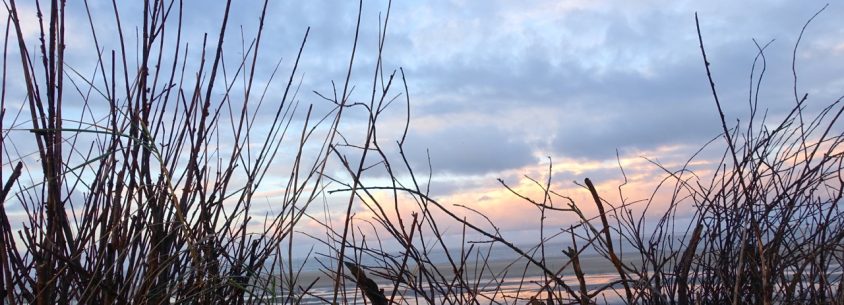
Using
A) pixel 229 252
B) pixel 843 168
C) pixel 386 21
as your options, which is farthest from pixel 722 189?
pixel 229 252

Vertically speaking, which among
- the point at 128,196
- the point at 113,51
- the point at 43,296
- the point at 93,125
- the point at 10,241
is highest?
the point at 113,51

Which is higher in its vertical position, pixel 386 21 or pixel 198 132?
pixel 386 21

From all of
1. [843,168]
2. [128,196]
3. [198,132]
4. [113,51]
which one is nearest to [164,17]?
[113,51]

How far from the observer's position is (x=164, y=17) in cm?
186

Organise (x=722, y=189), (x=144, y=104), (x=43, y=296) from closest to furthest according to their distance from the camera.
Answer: (x=43, y=296), (x=144, y=104), (x=722, y=189)

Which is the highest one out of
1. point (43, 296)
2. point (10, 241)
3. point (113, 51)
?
point (113, 51)

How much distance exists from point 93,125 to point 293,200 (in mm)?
471

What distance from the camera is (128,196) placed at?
175cm

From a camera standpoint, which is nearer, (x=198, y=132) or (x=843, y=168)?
(x=198, y=132)

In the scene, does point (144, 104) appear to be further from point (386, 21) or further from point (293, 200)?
point (386, 21)

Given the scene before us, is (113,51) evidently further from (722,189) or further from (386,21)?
(722,189)

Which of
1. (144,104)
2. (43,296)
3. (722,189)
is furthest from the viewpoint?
(722,189)

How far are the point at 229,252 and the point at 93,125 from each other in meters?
0.46

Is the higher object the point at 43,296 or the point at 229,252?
the point at 229,252
